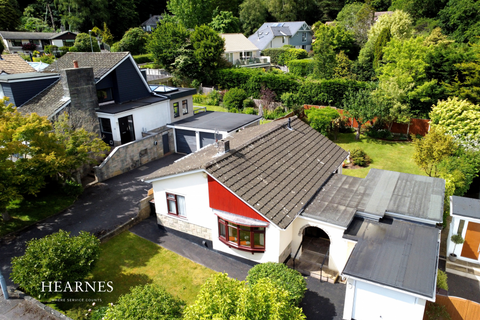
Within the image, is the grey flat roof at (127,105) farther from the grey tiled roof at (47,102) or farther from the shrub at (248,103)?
the shrub at (248,103)

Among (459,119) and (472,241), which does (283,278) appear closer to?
(472,241)

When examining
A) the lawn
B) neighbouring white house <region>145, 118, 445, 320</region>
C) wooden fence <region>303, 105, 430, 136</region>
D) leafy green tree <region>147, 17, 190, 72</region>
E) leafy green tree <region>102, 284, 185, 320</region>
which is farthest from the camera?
leafy green tree <region>147, 17, 190, 72</region>

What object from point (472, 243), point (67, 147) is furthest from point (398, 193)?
point (67, 147)

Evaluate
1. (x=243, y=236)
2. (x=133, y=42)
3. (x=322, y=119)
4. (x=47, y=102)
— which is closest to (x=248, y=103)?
(x=322, y=119)

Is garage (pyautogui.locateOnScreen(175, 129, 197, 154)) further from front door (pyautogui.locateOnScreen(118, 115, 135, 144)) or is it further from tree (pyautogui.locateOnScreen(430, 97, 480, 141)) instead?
tree (pyautogui.locateOnScreen(430, 97, 480, 141))

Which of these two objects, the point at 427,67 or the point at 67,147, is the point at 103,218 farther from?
the point at 427,67

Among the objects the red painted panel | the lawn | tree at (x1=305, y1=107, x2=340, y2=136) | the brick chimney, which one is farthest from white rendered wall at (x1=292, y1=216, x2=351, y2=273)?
the brick chimney

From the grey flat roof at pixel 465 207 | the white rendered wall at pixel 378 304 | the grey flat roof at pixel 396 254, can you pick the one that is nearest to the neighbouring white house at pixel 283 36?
the grey flat roof at pixel 465 207
